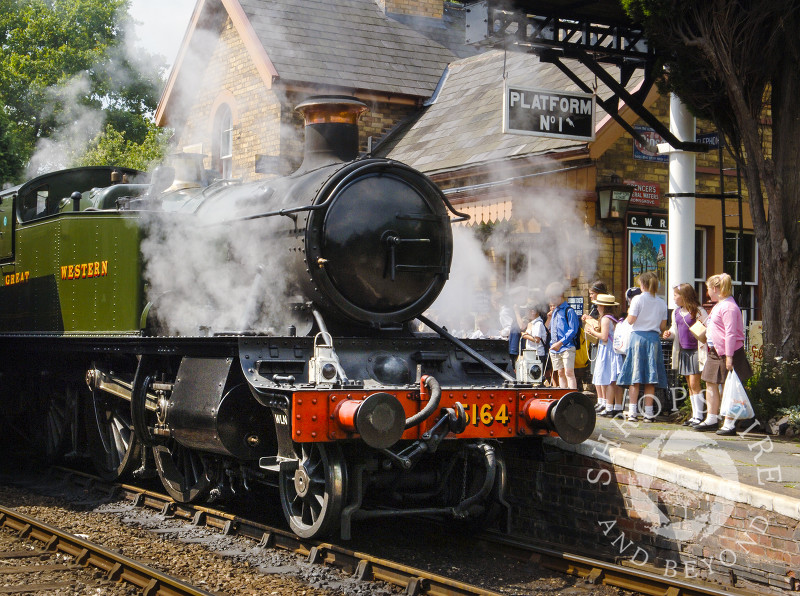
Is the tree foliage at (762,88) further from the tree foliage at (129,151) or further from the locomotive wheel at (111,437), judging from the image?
the tree foliage at (129,151)

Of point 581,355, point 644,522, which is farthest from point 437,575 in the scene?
point 581,355

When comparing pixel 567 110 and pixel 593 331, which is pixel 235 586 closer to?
pixel 593 331

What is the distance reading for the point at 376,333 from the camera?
23.5 ft

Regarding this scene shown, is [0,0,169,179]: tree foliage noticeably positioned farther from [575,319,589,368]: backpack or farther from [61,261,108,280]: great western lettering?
[575,319,589,368]: backpack

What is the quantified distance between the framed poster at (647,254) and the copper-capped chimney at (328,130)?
21.3ft

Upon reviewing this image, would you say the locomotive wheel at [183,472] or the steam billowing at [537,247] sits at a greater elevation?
the steam billowing at [537,247]

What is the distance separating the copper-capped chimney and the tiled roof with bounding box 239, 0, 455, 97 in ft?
29.5

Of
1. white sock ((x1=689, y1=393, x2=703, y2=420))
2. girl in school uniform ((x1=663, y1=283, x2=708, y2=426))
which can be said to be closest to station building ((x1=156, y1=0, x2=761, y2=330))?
girl in school uniform ((x1=663, y1=283, x2=708, y2=426))

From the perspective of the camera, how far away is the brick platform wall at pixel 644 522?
18.4 ft

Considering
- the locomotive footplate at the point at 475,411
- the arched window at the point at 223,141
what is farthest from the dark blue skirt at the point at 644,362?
the arched window at the point at 223,141

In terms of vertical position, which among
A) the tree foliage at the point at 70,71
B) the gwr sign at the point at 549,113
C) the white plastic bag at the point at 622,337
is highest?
the tree foliage at the point at 70,71

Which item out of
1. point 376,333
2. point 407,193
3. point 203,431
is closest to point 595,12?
point 407,193

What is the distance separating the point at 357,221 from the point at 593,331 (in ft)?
12.9

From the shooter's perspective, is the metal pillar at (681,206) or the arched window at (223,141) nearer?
the metal pillar at (681,206)
